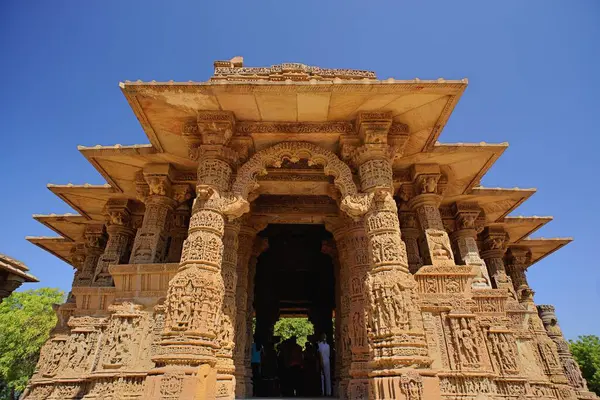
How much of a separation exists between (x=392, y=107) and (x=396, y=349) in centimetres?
416

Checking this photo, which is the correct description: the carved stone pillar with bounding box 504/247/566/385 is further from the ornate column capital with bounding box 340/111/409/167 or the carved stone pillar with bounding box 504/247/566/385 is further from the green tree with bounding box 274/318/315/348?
the green tree with bounding box 274/318/315/348

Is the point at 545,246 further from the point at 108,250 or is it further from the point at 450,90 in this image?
the point at 108,250

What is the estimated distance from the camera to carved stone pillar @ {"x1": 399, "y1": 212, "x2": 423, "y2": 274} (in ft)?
27.2

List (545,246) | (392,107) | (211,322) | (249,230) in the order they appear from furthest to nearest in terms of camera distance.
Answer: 1. (545,246)
2. (249,230)
3. (392,107)
4. (211,322)

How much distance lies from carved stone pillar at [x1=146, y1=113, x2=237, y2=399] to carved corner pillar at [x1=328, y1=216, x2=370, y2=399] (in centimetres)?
263

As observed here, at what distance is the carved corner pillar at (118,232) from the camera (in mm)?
9125

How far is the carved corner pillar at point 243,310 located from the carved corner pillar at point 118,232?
3.30 metres

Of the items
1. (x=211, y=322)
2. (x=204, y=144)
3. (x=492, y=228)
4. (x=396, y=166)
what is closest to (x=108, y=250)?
(x=204, y=144)

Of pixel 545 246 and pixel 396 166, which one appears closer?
pixel 396 166

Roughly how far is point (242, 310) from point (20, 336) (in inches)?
1061

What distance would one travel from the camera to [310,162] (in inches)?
275

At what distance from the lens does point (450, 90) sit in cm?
589

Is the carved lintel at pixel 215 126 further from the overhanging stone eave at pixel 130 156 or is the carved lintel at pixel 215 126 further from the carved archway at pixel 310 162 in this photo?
the overhanging stone eave at pixel 130 156

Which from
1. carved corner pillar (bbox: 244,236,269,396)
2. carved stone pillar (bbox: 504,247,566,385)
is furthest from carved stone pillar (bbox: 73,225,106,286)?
carved stone pillar (bbox: 504,247,566,385)
